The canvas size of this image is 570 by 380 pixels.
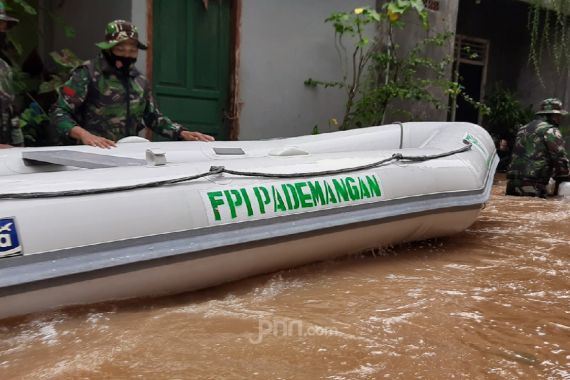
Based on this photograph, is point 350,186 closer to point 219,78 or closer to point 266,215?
point 266,215

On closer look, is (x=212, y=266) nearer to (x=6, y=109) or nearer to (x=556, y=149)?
(x=6, y=109)

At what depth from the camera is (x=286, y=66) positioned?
5.39 metres

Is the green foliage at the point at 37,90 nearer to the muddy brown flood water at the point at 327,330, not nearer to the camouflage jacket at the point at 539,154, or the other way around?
the muddy brown flood water at the point at 327,330

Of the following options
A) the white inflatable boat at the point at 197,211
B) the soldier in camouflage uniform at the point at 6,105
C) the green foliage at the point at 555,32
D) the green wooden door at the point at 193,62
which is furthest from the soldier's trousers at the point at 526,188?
the soldier in camouflage uniform at the point at 6,105

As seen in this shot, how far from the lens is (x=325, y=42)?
5.62 metres

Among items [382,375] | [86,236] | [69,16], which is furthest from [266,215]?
[69,16]

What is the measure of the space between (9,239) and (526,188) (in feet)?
16.4

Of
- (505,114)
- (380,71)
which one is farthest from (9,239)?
(505,114)

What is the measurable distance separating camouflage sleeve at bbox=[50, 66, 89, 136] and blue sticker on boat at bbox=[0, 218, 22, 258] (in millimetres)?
1306

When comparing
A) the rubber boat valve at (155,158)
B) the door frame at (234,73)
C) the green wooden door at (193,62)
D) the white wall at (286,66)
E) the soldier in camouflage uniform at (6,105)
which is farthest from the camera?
the white wall at (286,66)

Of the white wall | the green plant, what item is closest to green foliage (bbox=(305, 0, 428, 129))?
the green plant

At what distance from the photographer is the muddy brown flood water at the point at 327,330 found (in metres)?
1.80

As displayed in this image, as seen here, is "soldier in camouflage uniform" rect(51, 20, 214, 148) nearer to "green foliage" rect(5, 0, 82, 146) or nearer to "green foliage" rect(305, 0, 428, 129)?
"green foliage" rect(5, 0, 82, 146)

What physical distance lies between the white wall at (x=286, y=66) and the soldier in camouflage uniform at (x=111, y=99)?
1660 millimetres
